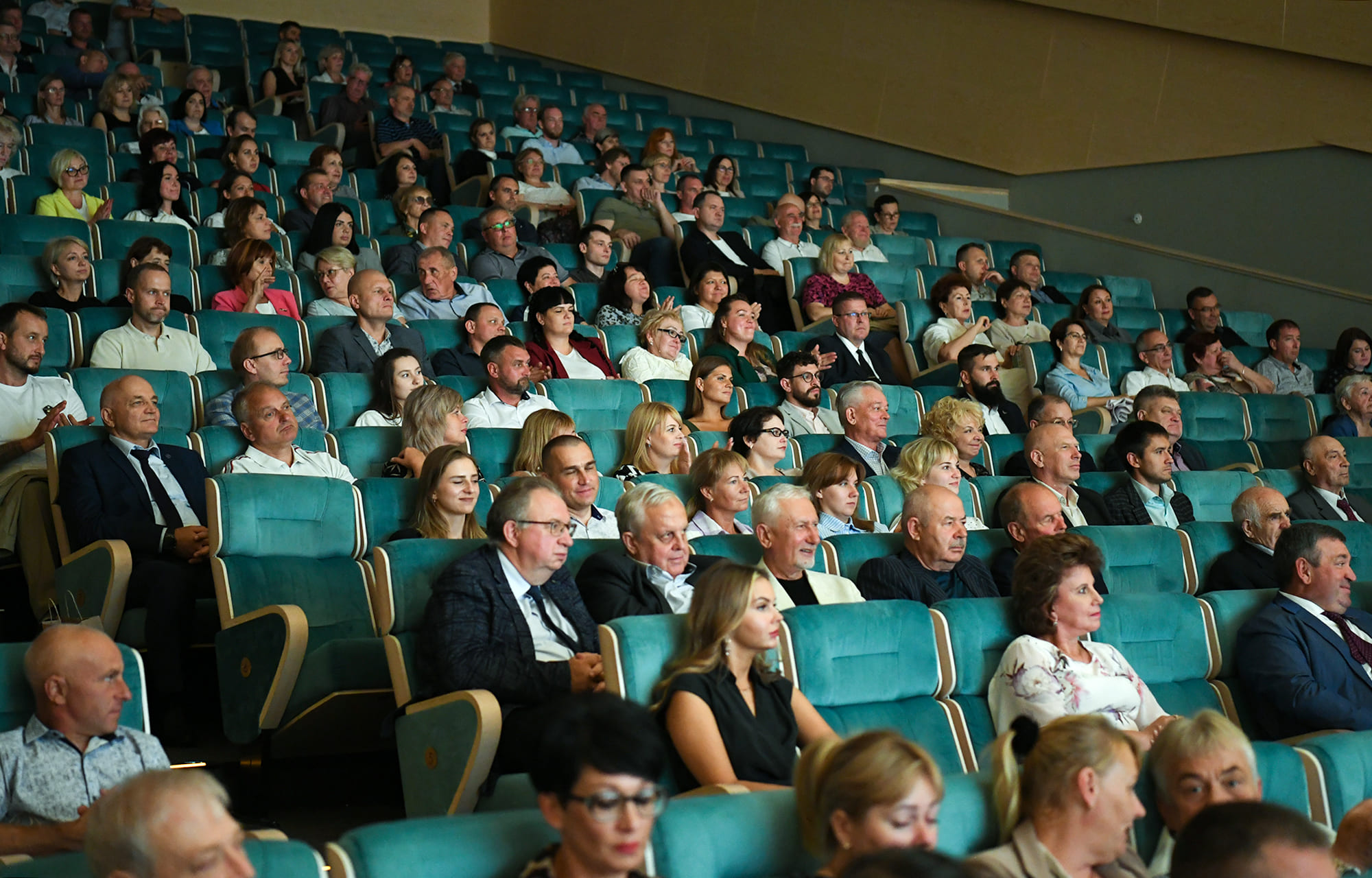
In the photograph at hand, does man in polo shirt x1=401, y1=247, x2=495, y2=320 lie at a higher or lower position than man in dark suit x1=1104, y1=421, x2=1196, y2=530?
higher

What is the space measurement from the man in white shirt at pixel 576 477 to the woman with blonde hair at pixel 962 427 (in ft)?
4.84

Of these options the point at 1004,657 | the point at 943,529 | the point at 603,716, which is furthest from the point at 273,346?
the point at 603,716

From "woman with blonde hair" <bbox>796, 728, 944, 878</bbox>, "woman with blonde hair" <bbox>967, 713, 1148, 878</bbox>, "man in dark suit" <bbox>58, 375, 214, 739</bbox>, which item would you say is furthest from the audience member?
"woman with blonde hair" <bbox>796, 728, 944, 878</bbox>

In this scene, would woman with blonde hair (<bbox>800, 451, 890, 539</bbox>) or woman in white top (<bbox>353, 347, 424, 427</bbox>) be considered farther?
woman in white top (<bbox>353, 347, 424, 427</bbox>)

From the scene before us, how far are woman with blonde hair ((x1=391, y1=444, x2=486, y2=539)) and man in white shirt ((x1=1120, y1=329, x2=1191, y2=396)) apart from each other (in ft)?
11.8

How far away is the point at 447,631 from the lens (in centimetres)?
247

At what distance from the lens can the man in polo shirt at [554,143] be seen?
7680 millimetres

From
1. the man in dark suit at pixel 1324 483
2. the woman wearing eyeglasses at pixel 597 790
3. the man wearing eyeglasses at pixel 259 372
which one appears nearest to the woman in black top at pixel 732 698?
the woman wearing eyeglasses at pixel 597 790

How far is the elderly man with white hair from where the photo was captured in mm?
2965

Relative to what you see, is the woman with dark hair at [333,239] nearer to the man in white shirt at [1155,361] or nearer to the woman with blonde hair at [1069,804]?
the man in white shirt at [1155,361]

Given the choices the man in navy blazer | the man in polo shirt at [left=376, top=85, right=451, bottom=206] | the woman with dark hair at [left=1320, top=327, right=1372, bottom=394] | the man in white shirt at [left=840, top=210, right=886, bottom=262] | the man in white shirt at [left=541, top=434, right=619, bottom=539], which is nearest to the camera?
the man in navy blazer

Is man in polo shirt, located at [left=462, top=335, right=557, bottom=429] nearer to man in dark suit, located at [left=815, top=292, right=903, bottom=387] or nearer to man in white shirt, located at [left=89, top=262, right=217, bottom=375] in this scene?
man in white shirt, located at [left=89, top=262, right=217, bottom=375]

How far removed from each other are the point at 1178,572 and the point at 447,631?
6.96 feet

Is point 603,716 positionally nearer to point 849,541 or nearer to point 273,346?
point 849,541
